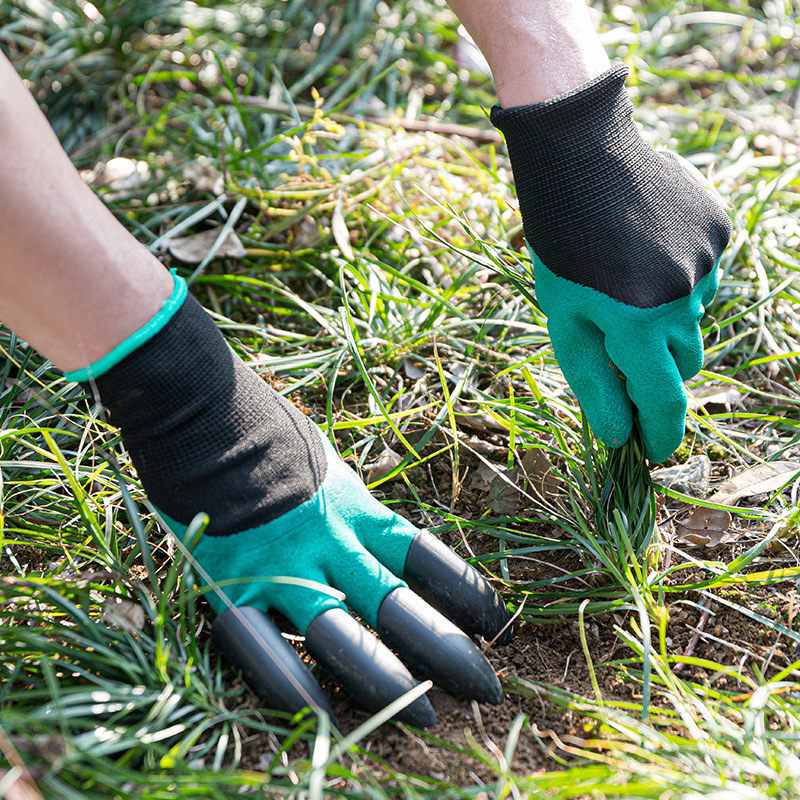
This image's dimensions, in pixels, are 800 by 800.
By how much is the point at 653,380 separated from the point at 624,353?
0.22ft

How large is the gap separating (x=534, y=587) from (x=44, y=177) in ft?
3.34

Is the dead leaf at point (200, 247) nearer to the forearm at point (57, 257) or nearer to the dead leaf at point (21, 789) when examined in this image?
the forearm at point (57, 257)

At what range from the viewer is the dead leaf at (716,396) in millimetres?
1560

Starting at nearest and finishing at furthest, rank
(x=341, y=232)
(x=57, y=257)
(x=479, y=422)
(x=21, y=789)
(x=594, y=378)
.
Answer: (x=21, y=789) → (x=57, y=257) → (x=594, y=378) → (x=479, y=422) → (x=341, y=232)

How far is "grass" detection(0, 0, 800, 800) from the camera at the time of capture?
96 cm

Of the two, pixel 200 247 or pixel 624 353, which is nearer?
pixel 624 353

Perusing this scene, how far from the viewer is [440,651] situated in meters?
1.08

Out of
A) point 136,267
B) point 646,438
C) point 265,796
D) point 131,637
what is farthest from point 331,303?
point 265,796

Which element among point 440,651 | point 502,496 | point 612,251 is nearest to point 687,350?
point 612,251

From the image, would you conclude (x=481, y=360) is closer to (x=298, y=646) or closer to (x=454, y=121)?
(x=298, y=646)

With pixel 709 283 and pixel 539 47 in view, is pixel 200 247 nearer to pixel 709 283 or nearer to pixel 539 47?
pixel 539 47

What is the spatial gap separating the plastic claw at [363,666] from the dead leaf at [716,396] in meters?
0.88

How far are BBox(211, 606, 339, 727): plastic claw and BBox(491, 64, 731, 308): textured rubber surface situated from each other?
76cm

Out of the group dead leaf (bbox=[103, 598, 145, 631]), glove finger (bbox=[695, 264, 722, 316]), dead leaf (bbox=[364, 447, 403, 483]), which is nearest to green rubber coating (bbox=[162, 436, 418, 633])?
dead leaf (bbox=[103, 598, 145, 631])
